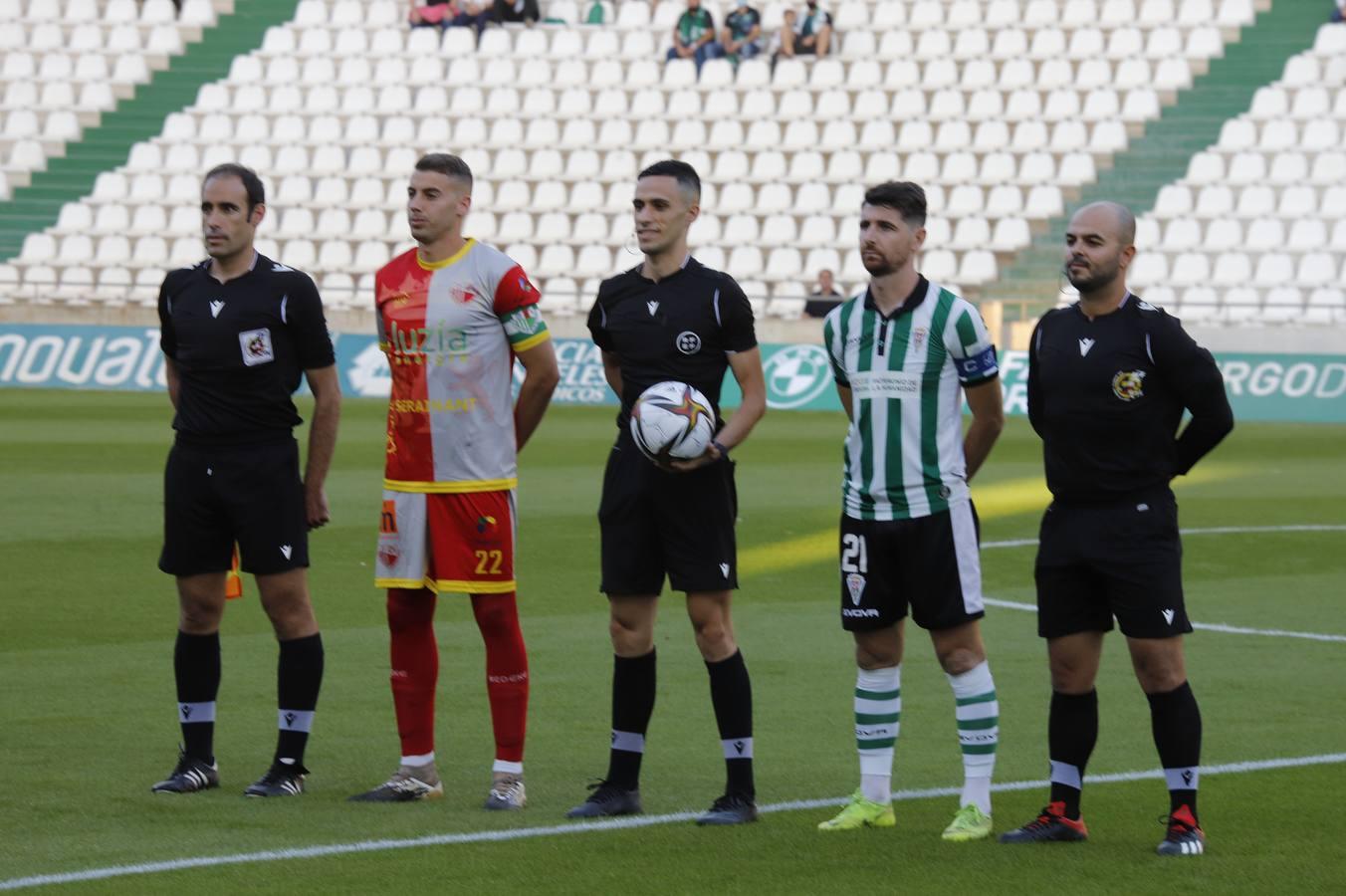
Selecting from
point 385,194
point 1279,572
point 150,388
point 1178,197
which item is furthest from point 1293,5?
point 1279,572

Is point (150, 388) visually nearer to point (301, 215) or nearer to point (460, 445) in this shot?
point (301, 215)

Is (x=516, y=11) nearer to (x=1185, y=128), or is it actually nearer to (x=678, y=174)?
(x=1185, y=128)

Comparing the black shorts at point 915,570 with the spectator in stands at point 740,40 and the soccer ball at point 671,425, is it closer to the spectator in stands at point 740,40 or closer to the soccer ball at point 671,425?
the soccer ball at point 671,425

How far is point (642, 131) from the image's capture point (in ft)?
109

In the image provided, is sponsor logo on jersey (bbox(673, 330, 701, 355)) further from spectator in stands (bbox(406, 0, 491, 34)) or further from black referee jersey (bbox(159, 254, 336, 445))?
spectator in stands (bbox(406, 0, 491, 34))

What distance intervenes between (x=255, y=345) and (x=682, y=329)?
1.44 metres

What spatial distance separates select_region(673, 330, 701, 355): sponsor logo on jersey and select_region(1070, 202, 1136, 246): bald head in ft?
4.08

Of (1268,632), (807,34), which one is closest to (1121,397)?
(1268,632)

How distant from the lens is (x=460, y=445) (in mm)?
6527

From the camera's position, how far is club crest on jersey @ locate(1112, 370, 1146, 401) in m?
5.89

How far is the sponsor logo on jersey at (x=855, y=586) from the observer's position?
6.16 meters

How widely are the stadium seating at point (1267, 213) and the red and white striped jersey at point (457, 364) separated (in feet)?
71.7

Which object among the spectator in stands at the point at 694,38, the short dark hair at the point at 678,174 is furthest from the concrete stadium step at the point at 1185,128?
the short dark hair at the point at 678,174

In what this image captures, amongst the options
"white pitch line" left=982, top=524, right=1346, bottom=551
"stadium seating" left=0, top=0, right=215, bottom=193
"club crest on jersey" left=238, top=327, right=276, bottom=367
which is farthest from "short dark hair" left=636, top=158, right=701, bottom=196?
"stadium seating" left=0, top=0, right=215, bottom=193
